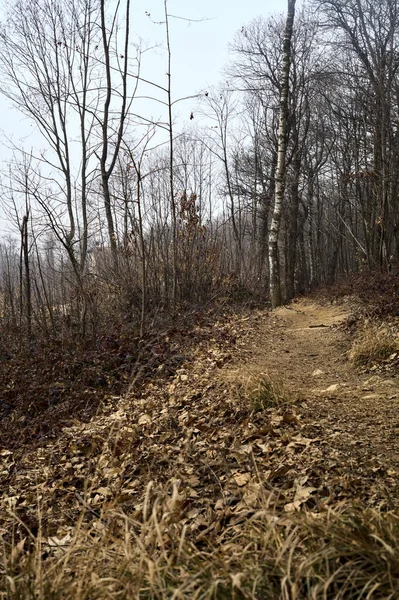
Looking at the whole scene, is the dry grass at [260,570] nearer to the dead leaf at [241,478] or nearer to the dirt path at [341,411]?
the dirt path at [341,411]

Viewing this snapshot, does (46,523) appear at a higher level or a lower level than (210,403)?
lower

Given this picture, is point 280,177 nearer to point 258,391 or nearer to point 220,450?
point 258,391

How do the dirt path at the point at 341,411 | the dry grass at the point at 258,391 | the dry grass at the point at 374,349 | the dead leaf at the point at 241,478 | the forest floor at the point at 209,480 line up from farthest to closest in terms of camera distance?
the dry grass at the point at 374,349, the dry grass at the point at 258,391, the dead leaf at the point at 241,478, the dirt path at the point at 341,411, the forest floor at the point at 209,480

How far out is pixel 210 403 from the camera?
13.3ft

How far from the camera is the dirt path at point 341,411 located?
2307mm

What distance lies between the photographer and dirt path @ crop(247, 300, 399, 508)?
2.31 metres

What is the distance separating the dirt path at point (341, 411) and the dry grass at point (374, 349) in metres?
0.16

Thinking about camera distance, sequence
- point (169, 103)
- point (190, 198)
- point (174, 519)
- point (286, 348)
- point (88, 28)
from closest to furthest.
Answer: point (174, 519)
point (286, 348)
point (169, 103)
point (190, 198)
point (88, 28)

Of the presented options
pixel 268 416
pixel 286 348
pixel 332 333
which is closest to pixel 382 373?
pixel 268 416

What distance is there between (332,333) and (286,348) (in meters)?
1.01

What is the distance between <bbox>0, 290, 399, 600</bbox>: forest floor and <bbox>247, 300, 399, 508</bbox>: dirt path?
0.01m

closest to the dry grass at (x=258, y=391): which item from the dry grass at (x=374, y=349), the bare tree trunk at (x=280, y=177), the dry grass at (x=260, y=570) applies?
the dry grass at (x=374, y=349)

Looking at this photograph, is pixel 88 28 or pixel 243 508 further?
pixel 88 28

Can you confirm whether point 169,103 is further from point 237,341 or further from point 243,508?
point 243,508
